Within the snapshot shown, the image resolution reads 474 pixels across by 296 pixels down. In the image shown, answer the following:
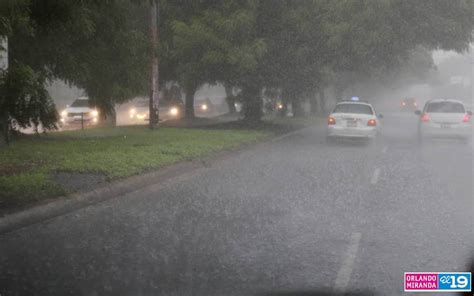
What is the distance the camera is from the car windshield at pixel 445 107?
23.5 meters

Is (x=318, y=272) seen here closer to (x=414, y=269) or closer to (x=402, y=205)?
(x=414, y=269)

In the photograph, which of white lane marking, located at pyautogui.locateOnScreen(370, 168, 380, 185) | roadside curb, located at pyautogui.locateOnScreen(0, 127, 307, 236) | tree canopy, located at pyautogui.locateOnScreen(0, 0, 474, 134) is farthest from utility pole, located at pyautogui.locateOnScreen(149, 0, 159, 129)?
white lane marking, located at pyautogui.locateOnScreen(370, 168, 380, 185)

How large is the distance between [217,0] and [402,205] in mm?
18303

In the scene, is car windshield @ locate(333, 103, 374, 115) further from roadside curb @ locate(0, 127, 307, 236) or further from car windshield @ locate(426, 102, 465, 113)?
roadside curb @ locate(0, 127, 307, 236)

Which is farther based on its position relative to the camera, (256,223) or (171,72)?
(171,72)

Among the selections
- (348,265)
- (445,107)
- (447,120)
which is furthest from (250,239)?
(445,107)

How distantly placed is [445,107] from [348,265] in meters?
18.8

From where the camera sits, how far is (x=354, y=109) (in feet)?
75.2

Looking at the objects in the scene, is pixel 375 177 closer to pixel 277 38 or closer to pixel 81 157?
pixel 81 157

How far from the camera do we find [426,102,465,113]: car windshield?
2350cm

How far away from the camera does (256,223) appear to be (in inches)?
338

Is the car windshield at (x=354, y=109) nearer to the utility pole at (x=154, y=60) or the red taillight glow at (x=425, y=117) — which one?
the red taillight glow at (x=425, y=117)

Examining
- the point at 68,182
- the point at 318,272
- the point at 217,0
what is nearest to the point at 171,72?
the point at 217,0

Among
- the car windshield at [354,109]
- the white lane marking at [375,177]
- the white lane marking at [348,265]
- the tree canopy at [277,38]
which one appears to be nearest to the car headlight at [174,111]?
the tree canopy at [277,38]
